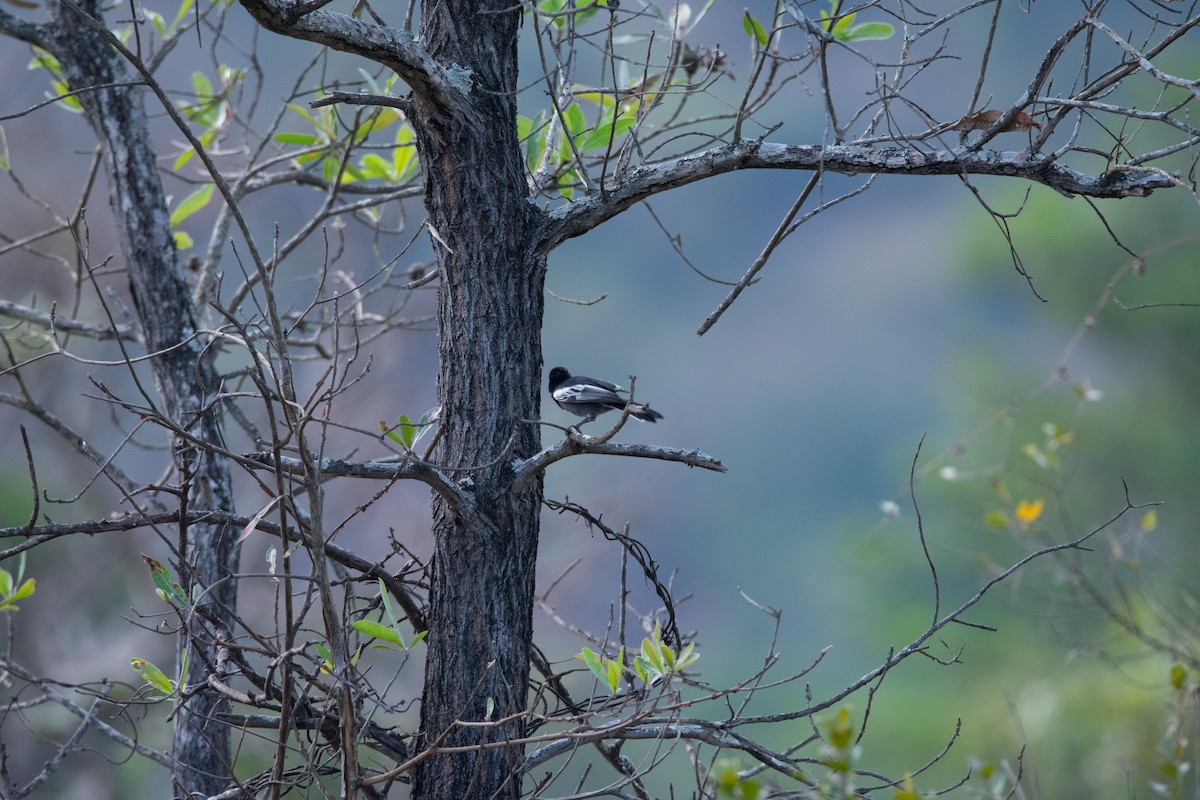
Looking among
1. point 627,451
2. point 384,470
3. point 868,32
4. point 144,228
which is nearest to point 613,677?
point 627,451

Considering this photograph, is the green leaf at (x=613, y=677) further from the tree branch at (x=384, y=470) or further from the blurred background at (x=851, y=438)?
the blurred background at (x=851, y=438)

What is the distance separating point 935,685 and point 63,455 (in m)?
9.23

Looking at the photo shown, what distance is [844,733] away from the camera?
3.33 feet

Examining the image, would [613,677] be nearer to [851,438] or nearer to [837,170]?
[837,170]

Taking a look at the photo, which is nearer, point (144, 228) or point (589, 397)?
point (144, 228)

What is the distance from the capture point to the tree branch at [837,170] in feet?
5.08

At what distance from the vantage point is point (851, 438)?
16.2m

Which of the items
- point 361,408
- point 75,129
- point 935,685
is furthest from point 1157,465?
point 75,129

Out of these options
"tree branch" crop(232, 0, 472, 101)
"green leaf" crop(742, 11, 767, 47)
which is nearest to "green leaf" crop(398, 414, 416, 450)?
"tree branch" crop(232, 0, 472, 101)

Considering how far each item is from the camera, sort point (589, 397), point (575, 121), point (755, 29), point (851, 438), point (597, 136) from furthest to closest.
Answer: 1. point (851, 438)
2. point (589, 397)
3. point (575, 121)
4. point (597, 136)
5. point (755, 29)

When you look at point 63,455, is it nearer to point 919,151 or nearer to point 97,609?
point 97,609

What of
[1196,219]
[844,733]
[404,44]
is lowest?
[844,733]

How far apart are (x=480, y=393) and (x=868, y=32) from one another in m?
1.00

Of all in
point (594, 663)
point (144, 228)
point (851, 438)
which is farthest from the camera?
point (851, 438)
